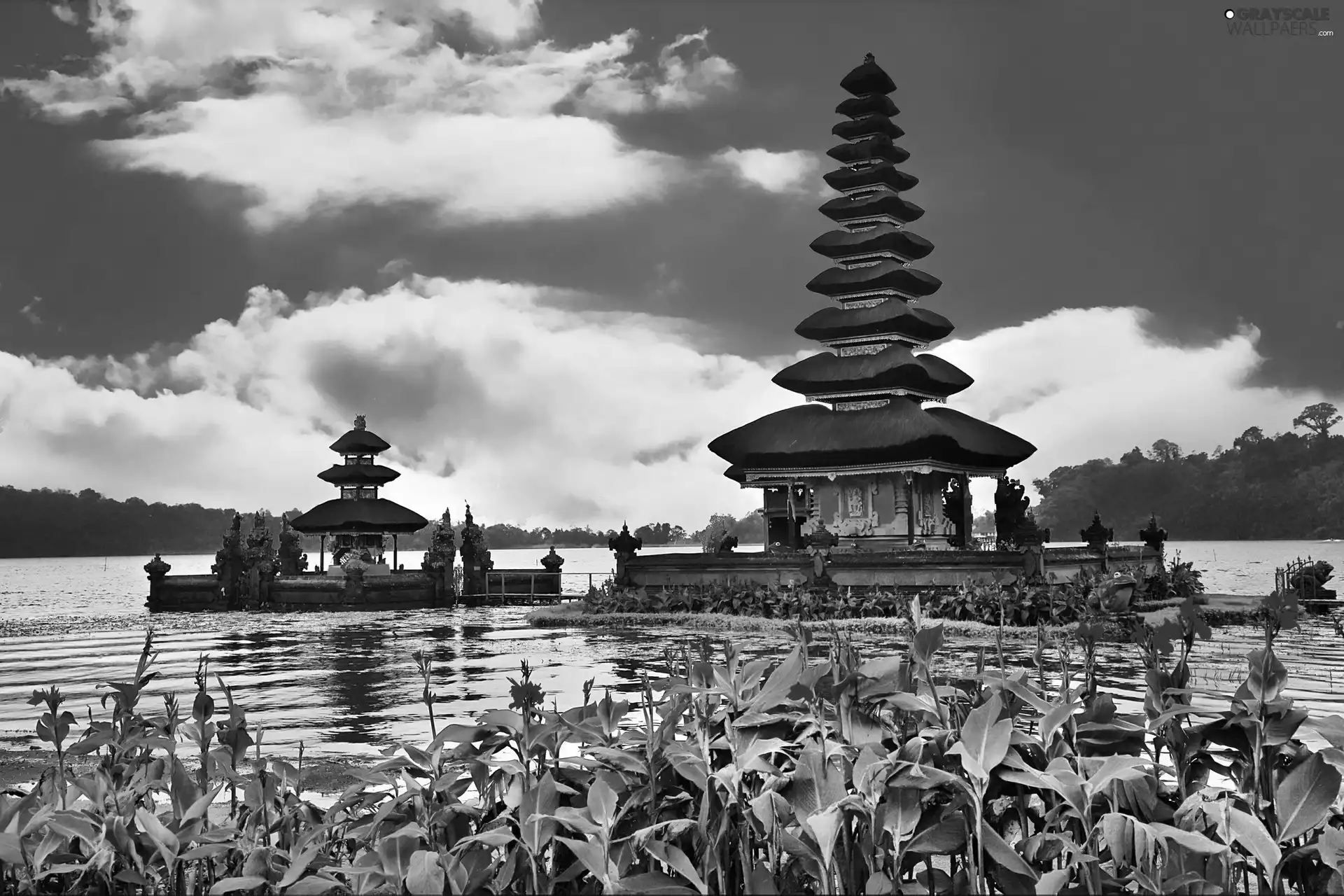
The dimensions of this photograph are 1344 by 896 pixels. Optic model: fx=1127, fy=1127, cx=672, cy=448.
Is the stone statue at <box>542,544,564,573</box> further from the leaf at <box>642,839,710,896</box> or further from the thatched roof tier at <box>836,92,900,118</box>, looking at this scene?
the leaf at <box>642,839,710,896</box>

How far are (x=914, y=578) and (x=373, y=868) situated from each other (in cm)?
2607

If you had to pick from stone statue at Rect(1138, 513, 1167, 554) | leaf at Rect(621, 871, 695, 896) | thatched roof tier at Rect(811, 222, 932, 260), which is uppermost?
thatched roof tier at Rect(811, 222, 932, 260)

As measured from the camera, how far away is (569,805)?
3.97 m

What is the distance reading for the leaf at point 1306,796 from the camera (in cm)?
337

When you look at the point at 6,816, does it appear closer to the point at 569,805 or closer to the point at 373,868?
the point at 373,868

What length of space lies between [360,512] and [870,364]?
21.5 meters

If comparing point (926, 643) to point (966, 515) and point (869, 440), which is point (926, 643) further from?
point (966, 515)

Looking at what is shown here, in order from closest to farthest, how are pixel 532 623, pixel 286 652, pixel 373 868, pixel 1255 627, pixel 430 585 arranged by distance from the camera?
pixel 373 868, pixel 286 652, pixel 1255 627, pixel 532 623, pixel 430 585

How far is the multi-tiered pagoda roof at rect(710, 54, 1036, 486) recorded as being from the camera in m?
34.5

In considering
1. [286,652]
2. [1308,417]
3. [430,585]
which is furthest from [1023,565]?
[1308,417]

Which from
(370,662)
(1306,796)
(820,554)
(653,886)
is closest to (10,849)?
(653,886)

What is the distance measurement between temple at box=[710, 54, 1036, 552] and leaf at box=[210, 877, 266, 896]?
29.0 m

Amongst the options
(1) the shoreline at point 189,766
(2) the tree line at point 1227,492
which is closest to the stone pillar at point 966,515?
(1) the shoreline at point 189,766

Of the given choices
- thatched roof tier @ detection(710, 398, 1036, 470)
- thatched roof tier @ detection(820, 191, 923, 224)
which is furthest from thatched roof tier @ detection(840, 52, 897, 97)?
thatched roof tier @ detection(710, 398, 1036, 470)
